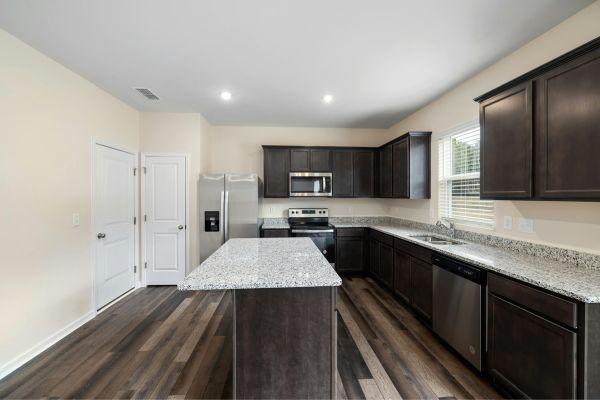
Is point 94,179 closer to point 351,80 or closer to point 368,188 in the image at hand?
point 351,80

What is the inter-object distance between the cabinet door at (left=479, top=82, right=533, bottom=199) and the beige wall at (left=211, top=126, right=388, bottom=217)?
9.15ft

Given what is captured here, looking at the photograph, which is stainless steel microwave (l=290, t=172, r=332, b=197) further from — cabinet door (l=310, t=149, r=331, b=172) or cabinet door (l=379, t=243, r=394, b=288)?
cabinet door (l=379, t=243, r=394, b=288)

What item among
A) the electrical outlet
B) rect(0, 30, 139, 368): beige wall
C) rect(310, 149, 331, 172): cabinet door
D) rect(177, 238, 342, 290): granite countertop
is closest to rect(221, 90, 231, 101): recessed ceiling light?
rect(0, 30, 139, 368): beige wall

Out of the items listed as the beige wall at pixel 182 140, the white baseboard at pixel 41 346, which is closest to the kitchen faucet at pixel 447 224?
the beige wall at pixel 182 140

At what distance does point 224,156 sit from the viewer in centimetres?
474

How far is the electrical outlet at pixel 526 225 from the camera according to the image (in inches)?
85.6

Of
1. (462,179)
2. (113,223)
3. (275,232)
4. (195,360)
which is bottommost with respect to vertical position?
(195,360)

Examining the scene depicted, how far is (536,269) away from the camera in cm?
174

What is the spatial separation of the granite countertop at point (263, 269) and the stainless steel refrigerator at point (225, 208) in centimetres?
147

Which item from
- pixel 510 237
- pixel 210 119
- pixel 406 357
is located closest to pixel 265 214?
pixel 210 119

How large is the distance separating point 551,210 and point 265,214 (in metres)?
3.92

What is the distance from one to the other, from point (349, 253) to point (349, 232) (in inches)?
14.6

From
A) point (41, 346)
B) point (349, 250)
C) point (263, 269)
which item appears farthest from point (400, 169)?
point (41, 346)

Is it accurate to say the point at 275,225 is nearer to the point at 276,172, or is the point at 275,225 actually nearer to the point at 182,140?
the point at 276,172
